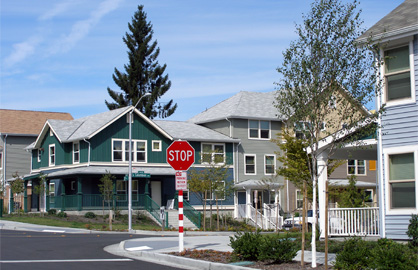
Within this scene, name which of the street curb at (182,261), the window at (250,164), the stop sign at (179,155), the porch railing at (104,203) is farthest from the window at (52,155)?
the stop sign at (179,155)

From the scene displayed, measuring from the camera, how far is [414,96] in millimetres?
17141

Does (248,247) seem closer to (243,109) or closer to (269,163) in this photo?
(243,109)

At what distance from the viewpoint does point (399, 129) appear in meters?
17.5

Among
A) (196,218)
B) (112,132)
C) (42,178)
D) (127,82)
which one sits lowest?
(196,218)

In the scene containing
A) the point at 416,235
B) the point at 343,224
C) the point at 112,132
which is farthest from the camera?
the point at 112,132

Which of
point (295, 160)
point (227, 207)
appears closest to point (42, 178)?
point (227, 207)

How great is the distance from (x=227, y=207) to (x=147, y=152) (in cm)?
786

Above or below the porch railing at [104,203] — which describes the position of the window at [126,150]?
above

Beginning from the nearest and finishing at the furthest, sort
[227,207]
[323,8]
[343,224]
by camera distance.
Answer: [323,8] → [343,224] → [227,207]

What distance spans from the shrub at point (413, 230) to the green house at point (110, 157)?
80.9 feet

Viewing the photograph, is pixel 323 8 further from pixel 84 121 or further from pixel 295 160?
pixel 84 121

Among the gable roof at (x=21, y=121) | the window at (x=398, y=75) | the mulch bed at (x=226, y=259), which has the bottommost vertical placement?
the mulch bed at (x=226, y=259)

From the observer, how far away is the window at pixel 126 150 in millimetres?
43094

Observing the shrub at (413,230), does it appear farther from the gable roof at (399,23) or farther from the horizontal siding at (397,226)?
the gable roof at (399,23)
